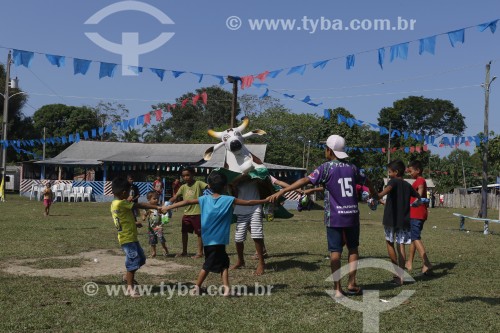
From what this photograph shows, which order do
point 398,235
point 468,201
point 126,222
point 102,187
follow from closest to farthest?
point 126,222 → point 398,235 → point 102,187 → point 468,201

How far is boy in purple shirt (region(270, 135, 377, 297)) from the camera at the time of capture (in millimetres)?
6645

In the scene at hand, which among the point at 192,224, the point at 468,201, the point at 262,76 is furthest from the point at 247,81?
the point at 468,201

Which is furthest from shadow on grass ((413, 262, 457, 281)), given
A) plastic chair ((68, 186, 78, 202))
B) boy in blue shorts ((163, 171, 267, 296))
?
plastic chair ((68, 186, 78, 202))

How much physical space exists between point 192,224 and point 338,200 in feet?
13.5

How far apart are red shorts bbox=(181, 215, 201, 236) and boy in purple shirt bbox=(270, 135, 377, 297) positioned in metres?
3.63

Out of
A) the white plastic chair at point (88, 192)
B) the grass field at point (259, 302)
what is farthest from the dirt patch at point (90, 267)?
the white plastic chair at point (88, 192)

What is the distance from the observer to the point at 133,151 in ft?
132

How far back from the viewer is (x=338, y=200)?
665 cm

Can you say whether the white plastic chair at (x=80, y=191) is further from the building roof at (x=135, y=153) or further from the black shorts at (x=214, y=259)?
the black shorts at (x=214, y=259)

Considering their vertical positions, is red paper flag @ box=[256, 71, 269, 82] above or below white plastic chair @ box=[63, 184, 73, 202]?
above

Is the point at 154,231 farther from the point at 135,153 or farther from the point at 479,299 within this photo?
the point at 135,153

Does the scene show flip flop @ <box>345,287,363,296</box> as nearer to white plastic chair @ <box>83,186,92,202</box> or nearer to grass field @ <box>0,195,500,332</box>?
grass field @ <box>0,195,500,332</box>

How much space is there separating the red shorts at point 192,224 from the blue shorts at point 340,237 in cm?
374

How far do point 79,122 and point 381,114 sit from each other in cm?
4030
